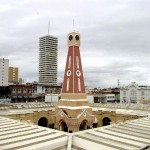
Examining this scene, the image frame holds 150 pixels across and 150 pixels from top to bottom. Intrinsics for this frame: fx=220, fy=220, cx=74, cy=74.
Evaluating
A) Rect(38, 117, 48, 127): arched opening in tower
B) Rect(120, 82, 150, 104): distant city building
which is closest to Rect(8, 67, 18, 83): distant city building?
Rect(120, 82, 150, 104): distant city building

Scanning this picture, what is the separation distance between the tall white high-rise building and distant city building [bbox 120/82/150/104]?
167ft

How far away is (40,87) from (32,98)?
1435 centimetres

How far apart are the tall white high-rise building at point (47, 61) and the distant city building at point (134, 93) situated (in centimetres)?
5087

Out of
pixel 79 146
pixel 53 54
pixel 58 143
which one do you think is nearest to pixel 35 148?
pixel 58 143

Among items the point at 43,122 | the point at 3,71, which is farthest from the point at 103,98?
the point at 3,71

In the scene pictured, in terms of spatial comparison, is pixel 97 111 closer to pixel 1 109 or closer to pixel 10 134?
pixel 1 109

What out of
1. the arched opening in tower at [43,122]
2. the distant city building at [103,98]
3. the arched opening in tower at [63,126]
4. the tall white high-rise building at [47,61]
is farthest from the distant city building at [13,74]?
the arched opening in tower at [63,126]

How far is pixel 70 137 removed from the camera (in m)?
16.2

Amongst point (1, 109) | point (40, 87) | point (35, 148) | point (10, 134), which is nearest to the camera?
point (35, 148)

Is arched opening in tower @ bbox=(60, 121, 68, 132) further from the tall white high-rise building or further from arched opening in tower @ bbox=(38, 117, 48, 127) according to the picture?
the tall white high-rise building

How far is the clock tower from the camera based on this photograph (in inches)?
1158

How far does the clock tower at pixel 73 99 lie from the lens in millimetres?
29422

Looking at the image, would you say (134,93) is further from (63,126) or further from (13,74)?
(13,74)

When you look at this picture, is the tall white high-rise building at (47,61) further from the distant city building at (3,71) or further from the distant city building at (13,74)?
the distant city building at (3,71)
